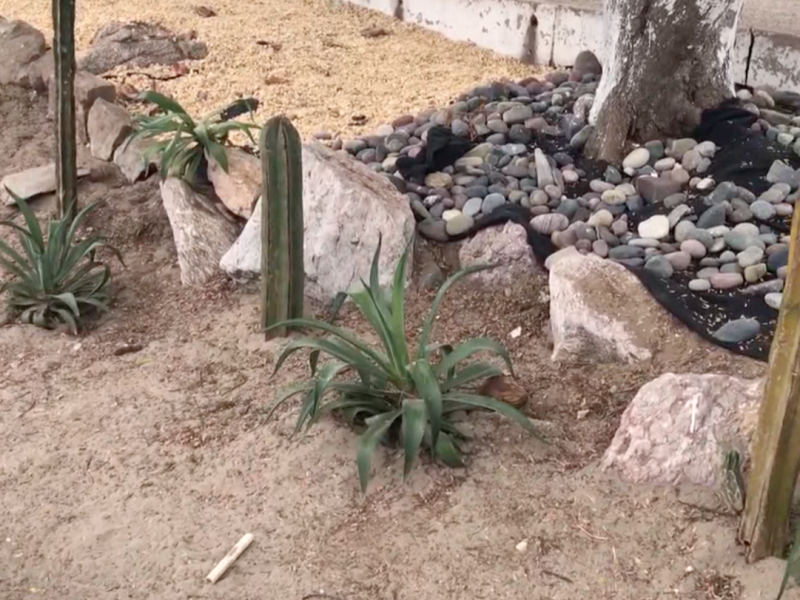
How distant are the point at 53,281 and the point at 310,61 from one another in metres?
2.63

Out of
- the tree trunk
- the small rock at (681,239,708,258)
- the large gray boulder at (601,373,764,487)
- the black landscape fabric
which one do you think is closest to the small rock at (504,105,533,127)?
the black landscape fabric

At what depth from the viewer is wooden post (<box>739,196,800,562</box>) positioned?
2357 mm

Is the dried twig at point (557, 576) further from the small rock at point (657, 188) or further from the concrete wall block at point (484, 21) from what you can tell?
the concrete wall block at point (484, 21)

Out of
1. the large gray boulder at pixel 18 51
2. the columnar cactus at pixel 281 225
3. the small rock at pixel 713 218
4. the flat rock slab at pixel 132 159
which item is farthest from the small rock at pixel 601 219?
the large gray boulder at pixel 18 51

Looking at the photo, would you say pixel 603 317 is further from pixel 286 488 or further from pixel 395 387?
pixel 286 488

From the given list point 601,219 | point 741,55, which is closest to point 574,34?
point 741,55

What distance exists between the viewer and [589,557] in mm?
2691

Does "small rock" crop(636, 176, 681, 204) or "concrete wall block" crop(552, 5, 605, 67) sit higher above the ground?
"concrete wall block" crop(552, 5, 605, 67)

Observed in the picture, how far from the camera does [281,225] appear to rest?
352 cm

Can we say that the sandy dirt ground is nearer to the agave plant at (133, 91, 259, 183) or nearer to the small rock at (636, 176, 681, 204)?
the small rock at (636, 176, 681, 204)

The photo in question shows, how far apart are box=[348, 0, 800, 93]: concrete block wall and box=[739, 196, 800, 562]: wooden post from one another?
2.97 meters

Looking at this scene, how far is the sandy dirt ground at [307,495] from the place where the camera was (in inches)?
105

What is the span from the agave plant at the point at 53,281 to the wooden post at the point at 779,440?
243cm

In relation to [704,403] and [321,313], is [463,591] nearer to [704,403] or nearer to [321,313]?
[704,403]
